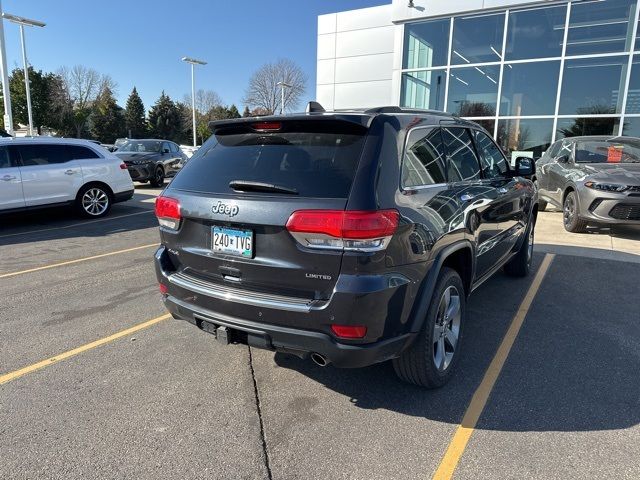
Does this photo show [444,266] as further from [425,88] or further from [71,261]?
[425,88]

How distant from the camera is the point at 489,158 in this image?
4441mm

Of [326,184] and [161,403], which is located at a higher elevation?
[326,184]

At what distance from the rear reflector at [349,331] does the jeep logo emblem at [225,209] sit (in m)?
0.89

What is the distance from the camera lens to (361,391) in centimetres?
312

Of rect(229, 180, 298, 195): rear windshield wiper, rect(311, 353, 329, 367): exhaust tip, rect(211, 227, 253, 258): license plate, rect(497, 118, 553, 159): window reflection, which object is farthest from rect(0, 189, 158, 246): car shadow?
rect(497, 118, 553, 159): window reflection

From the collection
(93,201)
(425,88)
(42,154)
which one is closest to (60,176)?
(42,154)

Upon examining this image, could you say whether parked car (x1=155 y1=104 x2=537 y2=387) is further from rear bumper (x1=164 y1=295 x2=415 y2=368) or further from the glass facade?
the glass facade

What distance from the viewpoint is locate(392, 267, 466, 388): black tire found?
2.85 m

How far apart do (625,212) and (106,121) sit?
63738mm

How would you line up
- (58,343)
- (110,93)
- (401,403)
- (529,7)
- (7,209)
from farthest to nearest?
1. (110,93)
2. (529,7)
3. (7,209)
4. (58,343)
5. (401,403)

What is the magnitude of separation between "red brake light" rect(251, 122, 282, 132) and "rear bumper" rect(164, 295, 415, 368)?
4.00ft

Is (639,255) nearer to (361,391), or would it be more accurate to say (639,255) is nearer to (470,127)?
(470,127)

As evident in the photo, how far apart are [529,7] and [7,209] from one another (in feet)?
51.7

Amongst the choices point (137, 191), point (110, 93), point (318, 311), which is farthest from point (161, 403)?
point (110, 93)
